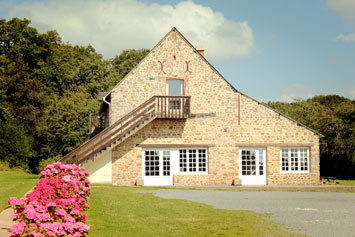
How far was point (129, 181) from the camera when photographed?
23.6 m

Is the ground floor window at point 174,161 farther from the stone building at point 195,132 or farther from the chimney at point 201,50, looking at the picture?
the chimney at point 201,50

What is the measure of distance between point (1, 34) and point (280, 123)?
34682 millimetres

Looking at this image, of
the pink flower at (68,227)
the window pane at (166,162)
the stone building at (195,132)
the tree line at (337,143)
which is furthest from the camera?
the tree line at (337,143)

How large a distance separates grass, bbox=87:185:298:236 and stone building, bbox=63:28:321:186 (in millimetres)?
9616

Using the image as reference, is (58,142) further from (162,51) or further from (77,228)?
(77,228)

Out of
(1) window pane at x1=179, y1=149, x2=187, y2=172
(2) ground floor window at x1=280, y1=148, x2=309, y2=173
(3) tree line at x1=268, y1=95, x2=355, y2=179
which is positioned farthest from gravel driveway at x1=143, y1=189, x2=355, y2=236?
(3) tree line at x1=268, y1=95, x2=355, y2=179

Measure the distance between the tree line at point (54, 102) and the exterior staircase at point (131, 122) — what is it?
1365 centimetres

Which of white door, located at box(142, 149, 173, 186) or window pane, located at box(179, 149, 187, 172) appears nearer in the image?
white door, located at box(142, 149, 173, 186)

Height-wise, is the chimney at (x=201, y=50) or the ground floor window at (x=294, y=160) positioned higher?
the chimney at (x=201, y=50)

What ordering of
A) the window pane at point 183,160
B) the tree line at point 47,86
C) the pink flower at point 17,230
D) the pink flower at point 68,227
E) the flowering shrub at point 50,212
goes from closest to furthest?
the pink flower at point 17,230 → the flowering shrub at point 50,212 → the pink flower at point 68,227 → the window pane at point 183,160 → the tree line at point 47,86

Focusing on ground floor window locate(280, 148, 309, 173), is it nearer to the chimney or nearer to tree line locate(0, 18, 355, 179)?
the chimney

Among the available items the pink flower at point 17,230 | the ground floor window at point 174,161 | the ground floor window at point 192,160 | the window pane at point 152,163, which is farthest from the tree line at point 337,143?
the pink flower at point 17,230

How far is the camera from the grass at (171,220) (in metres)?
9.71

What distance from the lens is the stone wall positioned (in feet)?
80.2
